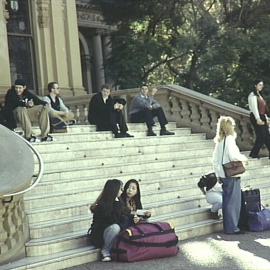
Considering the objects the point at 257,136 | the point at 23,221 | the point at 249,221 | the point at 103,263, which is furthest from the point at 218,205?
the point at 257,136

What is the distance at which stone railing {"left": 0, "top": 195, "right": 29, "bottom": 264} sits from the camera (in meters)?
6.19

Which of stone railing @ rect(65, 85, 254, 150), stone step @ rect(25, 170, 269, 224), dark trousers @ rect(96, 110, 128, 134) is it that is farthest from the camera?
stone railing @ rect(65, 85, 254, 150)

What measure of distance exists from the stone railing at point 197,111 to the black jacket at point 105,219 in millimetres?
6218

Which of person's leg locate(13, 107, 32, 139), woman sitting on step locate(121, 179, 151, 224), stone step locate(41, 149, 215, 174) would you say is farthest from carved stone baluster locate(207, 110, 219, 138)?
woman sitting on step locate(121, 179, 151, 224)

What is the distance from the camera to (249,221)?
794 centimetres

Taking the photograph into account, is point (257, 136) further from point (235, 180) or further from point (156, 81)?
point (156, 81)

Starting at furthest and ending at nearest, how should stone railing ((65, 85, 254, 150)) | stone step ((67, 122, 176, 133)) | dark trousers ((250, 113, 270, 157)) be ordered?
stone railing ((65, 85, 254, 150)) < dark trousers ((250, 113, 270, 157)) < stone step ((67, 122, 176, 133))

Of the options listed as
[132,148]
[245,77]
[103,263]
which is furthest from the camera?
[245,77]

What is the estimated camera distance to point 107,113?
37.3 feet

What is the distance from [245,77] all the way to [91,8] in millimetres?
8053

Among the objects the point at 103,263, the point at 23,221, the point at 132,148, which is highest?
the point at 132,148

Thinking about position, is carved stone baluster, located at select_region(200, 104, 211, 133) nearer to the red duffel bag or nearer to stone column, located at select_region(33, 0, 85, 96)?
stone column, located at select_region(33, 0, 85, 96)

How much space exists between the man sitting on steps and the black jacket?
16.6 ft

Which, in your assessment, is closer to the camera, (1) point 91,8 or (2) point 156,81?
(2) point 156,81
